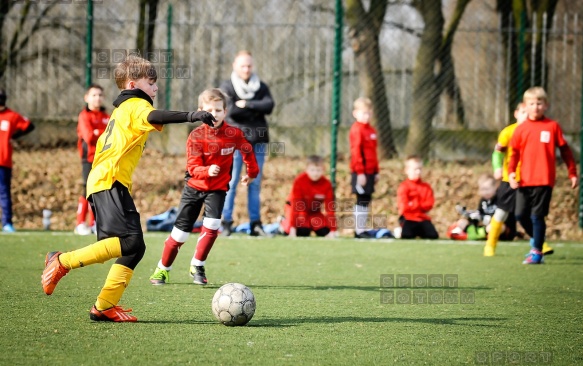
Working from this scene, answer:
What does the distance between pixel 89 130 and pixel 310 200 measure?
3.13 m

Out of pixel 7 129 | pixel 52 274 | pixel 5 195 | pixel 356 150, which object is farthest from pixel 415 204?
pixel 52 274

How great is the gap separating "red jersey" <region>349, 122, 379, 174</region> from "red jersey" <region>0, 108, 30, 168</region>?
441 centimetres

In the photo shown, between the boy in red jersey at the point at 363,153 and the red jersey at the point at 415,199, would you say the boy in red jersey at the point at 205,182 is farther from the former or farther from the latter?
the red jersey at the point at 415,199

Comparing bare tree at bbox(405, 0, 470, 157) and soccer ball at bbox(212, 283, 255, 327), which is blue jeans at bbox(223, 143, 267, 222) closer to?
bare tree at bbox(405, 0, 470, 157)

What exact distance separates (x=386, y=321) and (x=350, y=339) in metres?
0.75

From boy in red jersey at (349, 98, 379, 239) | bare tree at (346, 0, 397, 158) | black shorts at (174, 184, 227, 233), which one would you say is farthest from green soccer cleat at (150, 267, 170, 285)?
bare tree at (346, 0, 397, 158)

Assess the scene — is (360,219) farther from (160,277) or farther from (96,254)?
(96,254)

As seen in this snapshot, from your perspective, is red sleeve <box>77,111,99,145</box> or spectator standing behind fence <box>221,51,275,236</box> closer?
red sleeve <box>77,111,99,145</box>

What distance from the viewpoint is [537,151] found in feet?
30.2

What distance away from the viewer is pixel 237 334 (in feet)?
16.8

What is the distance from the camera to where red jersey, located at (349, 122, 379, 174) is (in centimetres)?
1144

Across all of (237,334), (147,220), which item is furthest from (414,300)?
(147,220)

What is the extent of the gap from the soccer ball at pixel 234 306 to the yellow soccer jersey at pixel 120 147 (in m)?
0.97

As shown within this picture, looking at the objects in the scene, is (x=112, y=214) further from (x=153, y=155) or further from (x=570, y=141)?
(x=570, y=141)
